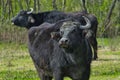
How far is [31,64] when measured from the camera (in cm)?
1809

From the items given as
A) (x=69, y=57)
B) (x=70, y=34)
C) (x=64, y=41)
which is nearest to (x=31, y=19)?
(x=69, y=57)

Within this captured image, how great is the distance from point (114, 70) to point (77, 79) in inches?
225

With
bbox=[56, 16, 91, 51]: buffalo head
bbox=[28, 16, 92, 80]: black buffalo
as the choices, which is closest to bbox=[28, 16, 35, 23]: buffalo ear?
bbox=[28, 16, 92, 80]: black buffalo

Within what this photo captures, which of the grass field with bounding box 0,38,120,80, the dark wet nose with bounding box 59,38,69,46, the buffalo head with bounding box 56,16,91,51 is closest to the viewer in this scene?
the dark wet nose with bounding box 59,38,69,46

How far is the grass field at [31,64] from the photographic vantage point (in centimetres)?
1432

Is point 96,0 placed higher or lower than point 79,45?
lower

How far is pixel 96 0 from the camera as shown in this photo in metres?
45.4

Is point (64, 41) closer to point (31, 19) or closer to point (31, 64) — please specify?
point (31, 64)

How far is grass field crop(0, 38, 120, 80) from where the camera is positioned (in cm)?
1432

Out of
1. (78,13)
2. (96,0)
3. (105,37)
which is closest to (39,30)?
(78,13)

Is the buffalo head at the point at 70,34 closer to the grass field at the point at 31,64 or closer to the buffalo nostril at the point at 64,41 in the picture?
the buffalo nostril at the point at 64,41

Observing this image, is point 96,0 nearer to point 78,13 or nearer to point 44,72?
point 78,13

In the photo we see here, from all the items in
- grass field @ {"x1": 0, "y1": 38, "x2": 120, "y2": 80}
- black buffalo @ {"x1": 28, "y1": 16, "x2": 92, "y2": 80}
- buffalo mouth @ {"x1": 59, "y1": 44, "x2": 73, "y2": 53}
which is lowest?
grass field @ {"x1": 0, "y1": 38, "x2": 120, "y2": 80}

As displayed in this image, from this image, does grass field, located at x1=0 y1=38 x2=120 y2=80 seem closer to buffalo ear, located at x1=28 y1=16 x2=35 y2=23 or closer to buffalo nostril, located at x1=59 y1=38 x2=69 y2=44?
buffalo ear, located at x1=28 y1=16 x2=35 y2=23
